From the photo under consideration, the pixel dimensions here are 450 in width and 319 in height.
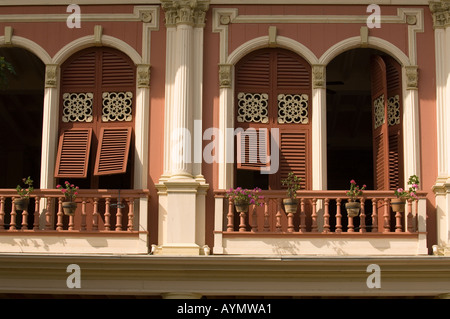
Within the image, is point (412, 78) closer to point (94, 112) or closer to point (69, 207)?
point (94, 112)

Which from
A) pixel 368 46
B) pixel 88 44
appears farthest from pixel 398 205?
pixel 88 44

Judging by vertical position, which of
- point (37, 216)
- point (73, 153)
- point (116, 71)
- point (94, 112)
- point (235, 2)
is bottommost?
point (37, 216)

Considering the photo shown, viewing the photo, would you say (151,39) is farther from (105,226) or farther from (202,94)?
(105,226)

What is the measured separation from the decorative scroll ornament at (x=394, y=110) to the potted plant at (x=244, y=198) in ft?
8.96

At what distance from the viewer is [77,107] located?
1673 cm

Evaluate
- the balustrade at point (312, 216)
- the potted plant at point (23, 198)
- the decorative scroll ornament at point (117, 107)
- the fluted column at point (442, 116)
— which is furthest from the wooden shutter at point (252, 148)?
the potted plant at point (23, 198)

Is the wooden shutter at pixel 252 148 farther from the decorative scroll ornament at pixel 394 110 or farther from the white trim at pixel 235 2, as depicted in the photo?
the white trim at pixel 235 2

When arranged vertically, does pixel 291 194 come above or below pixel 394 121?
below

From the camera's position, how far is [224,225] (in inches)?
623

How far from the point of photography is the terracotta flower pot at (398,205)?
1550 centimetres

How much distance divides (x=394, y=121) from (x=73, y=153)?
5.38m

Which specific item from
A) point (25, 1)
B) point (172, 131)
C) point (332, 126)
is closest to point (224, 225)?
point (172, 131)

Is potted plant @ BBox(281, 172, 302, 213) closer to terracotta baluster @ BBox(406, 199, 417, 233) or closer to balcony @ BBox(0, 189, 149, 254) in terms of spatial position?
terracotta baluster @ BBox(406, 199, 417, 233)

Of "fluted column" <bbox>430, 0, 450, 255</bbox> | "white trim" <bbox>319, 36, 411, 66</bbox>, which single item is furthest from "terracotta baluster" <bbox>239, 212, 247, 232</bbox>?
"fluted column" <bbox>430, 0, 450, 255</bbox>
